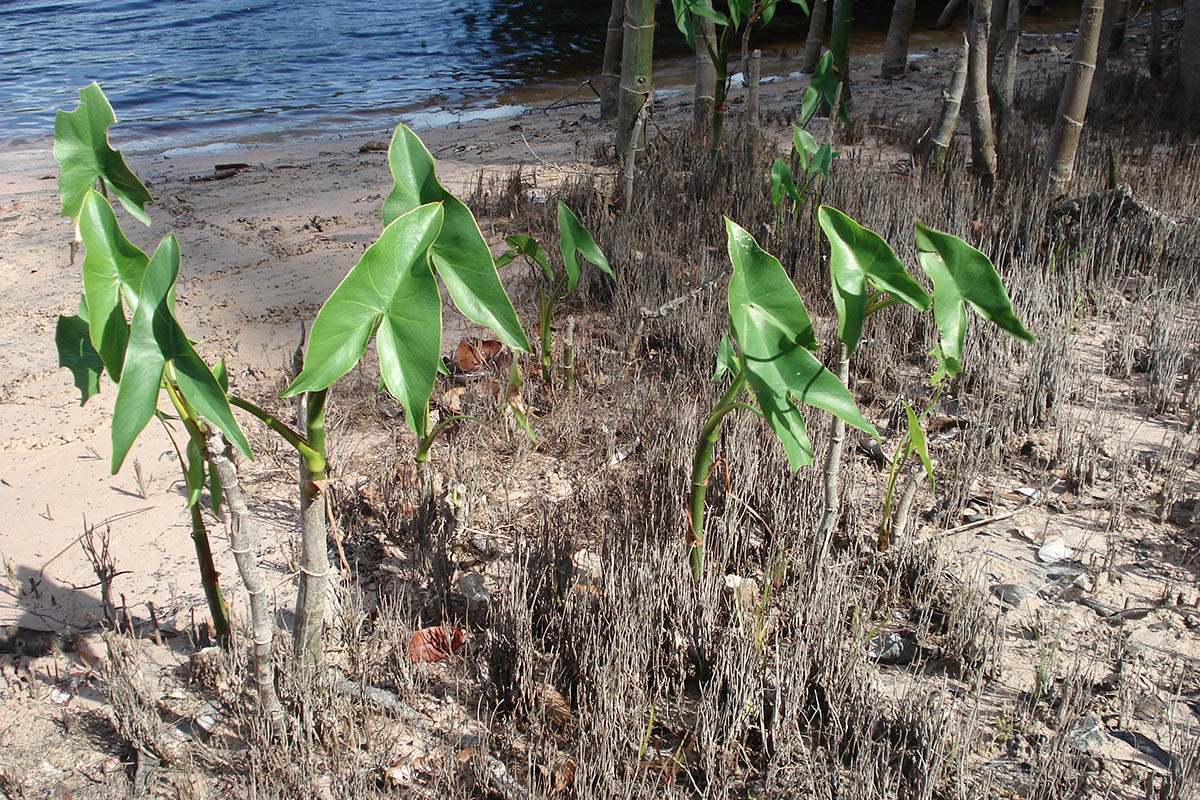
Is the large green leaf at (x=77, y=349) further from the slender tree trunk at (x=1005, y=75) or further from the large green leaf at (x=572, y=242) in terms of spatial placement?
the slender tree trunk at (x=1005, y=75)

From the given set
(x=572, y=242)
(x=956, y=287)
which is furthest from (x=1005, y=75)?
(x=956, y=287)

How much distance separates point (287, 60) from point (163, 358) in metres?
12.6

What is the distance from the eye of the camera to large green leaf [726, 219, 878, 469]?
1.46 metres

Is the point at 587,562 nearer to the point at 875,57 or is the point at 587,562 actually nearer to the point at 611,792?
the point at 611,792

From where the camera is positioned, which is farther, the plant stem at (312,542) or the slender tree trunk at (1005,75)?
the slender tree trunk at (1005,75)

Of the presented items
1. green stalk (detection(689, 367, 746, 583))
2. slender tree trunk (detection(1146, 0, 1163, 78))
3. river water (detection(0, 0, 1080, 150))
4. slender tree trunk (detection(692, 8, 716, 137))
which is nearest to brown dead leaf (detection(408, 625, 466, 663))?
green stalk (detection(689, 367, 746, 583))

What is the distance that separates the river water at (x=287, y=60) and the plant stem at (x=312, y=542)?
790 centimetres

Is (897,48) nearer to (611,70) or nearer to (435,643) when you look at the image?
(611,70)

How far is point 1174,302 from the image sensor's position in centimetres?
336

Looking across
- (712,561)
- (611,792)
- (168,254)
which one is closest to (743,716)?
(611,792)

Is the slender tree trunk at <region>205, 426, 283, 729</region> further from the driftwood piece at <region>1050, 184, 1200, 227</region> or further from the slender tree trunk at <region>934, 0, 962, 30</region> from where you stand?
the slender tree trunk at <region>934, 0, 962, 30</region>

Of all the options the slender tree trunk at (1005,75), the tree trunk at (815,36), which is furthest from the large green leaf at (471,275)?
the tree trunk at (815,36)

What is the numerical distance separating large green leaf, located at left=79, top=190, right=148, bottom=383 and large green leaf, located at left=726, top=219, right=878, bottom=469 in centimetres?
95

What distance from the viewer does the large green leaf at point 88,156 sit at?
1.53m
